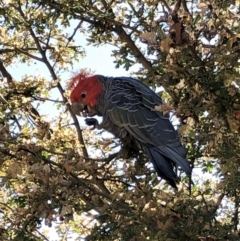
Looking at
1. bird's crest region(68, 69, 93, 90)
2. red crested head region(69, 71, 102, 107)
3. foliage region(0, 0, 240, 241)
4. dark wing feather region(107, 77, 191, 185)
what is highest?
bird's crest region(68, 69, 93, 90)

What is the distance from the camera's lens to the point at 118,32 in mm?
3938

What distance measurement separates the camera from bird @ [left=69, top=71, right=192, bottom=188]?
306 centimetres

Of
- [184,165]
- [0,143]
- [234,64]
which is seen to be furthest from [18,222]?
[234,64]

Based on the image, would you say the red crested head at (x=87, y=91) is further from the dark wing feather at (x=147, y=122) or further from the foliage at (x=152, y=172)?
the foliage at (x=152, y=172)

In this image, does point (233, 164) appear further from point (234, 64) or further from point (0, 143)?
point (0, 143)

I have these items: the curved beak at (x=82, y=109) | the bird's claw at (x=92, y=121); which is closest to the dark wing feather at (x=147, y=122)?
the bird's claw at (x=92, y=121)

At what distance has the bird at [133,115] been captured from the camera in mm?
3061

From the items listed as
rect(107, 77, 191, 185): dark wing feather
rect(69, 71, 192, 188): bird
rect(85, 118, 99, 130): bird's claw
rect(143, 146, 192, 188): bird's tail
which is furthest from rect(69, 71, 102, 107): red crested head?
rect(143, 146, 192, 188): bird's tail

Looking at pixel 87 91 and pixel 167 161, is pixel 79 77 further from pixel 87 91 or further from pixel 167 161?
pixel 167 161

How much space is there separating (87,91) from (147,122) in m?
0.64

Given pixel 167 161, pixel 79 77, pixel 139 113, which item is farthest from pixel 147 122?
pixel 79 77

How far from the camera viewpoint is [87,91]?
382 cm

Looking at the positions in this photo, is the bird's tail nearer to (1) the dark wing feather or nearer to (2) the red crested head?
(1) the dark wing feather

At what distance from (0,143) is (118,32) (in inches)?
74.3
